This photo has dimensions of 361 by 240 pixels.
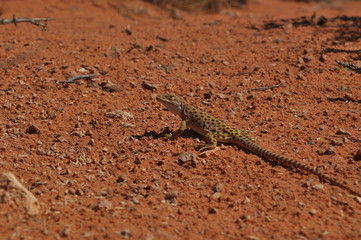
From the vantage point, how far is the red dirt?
484cm

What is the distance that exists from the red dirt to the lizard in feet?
0.40

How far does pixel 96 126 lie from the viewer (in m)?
6.95

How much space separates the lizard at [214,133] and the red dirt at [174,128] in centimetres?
12

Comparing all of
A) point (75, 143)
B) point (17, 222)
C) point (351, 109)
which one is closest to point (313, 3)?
point (351, 109)

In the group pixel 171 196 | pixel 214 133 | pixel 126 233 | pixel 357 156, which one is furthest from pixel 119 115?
pixel 357 156

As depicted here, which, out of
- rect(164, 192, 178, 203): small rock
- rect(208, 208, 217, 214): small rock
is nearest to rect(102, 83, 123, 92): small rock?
rect(164, 192, 178, 203): small rock

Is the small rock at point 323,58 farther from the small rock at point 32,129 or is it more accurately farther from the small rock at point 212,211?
the small rock at point 32,129

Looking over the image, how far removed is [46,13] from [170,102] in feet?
28.9

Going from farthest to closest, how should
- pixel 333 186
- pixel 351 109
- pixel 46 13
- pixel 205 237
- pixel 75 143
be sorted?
1. pixel 46 13
2. pixel 351 109
3. pixel 75 143
4. pixel 333 186
5. pixel 205 237

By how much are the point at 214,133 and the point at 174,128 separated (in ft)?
2.83

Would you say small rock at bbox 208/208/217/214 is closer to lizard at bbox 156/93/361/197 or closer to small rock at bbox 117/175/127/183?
small rock at bbox 117/175/127/183

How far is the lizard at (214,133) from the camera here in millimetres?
5785

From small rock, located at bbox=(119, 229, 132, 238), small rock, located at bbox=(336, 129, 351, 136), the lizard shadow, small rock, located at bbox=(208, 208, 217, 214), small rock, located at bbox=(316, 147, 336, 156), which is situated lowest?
small rock, located at bbox=(119, 229, 132, 238)

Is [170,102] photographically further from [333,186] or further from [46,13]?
[46,13]
